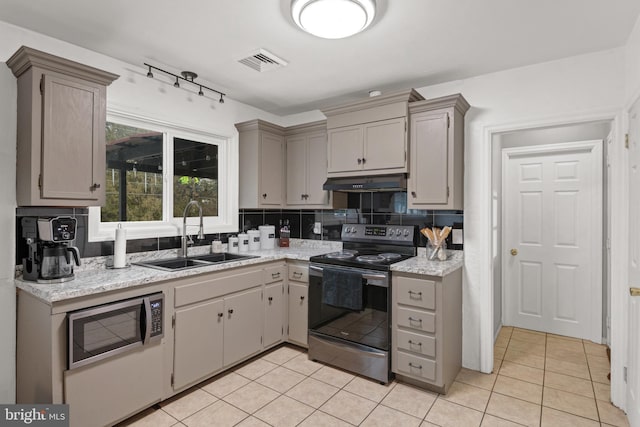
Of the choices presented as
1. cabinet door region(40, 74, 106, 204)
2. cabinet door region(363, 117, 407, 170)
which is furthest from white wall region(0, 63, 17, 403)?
cabinet door region(363, 117, 407, 170)

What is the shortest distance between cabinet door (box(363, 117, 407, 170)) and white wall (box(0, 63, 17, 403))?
97.4 inches

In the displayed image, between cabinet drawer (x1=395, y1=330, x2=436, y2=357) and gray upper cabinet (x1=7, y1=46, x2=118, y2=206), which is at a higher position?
gray upper cabinet (x1=7, y1=46, x2=118, y2=206)

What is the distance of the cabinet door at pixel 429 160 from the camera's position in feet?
8.86

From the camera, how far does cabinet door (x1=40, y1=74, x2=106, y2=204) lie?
6.55 ft

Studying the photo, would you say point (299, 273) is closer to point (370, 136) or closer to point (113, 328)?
point (370, 136)

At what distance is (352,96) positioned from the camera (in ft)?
11.2

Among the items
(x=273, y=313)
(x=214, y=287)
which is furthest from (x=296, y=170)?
(x=214, y=287)

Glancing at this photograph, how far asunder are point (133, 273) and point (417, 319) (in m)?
2.00

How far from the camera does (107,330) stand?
1.98 metres

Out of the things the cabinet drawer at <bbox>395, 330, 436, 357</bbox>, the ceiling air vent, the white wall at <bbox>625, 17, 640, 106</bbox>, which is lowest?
the cabinet drawer at <bbox>395, 330, 436, 357</bbox>

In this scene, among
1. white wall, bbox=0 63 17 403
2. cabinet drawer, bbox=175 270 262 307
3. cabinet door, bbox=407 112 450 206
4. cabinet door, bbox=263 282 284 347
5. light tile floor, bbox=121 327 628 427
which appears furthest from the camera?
cabinet door, bbox=263 282 284 347

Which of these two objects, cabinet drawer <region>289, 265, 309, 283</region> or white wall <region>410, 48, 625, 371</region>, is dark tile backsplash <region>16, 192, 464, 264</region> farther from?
cabinet drawer <region>289, 265, 309, 283</region>

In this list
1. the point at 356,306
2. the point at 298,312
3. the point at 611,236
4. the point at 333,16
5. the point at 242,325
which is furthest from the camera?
the point at 298,312

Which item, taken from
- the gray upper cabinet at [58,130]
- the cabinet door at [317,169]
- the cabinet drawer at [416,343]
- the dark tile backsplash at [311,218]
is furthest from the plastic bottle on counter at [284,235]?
the gray upper cabinet at [58,130]
